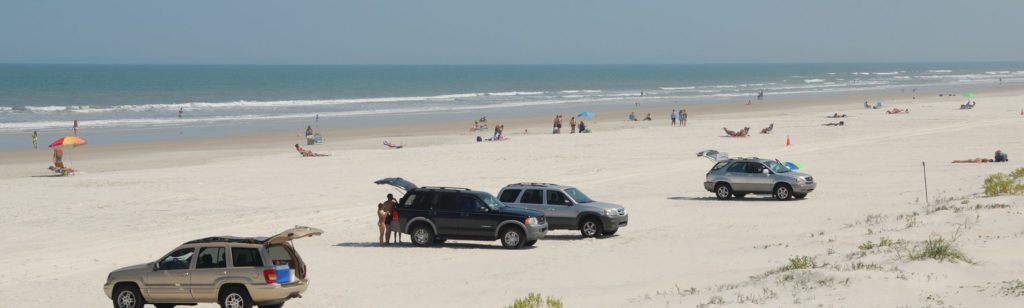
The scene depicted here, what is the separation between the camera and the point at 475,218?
22094mm

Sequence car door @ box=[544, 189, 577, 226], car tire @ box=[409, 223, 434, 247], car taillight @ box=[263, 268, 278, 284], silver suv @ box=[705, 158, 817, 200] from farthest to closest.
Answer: silver suv @ box=[705, 158, 817, 200]
car door @ box=[544, 189, 577, 226]
car tire @ box=[409, 223, 434, 247]
car taillight @ box=[263, 268, 278, 284]

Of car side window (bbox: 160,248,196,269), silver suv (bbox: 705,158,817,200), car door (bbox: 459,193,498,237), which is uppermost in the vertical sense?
silver suv (bbox: 705,158,817,200)

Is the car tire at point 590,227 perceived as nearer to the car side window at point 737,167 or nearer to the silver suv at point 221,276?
the car side window at point 737,167

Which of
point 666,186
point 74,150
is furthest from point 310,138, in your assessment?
point 666,186

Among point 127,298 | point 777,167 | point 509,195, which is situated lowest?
point 127,298

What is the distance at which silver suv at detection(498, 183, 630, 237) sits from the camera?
22.9m

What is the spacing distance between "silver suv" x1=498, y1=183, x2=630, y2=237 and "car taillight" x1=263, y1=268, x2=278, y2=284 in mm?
9188

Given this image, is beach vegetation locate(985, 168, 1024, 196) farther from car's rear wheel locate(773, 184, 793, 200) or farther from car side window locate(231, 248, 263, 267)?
Result: car side window locate(231, 248, 263, 267)

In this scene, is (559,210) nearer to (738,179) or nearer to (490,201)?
(490,201)

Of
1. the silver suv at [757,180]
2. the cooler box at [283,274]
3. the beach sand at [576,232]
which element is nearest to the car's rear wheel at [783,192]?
the silver suv at [757,180]

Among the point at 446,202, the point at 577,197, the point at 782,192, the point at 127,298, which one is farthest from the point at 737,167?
the point at 127,298

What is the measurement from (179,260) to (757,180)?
1699 centimetres

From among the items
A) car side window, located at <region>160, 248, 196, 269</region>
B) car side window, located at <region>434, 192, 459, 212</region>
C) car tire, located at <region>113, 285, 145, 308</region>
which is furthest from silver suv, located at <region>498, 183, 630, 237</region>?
car tire, located at <region>113, 285, 145, 308</region>

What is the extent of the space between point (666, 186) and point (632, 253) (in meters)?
12.7
